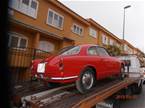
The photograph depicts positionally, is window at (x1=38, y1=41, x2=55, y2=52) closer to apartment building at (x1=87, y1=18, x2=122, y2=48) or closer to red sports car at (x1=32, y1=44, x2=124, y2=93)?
apartment building at (x1=87, y1=18, x2=122, y2=48)

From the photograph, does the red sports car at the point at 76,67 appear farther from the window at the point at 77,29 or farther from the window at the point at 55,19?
the window at the point at 77,29

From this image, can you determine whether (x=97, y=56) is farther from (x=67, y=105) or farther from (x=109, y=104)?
(x=67, y=105)

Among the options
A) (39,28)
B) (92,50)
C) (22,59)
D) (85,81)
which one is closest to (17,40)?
(22,59)

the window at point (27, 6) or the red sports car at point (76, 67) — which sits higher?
the window at point (27, 6)

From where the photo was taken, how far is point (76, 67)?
15.7 ft

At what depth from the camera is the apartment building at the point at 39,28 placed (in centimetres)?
1135

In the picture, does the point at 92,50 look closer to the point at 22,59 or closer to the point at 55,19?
the point at 22,59

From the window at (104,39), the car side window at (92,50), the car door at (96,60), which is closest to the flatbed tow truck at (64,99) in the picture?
the car door at (96,60)

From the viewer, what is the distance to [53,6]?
15.1 metres

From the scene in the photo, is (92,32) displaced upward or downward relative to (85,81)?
upward

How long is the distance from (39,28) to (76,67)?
29.8 ft

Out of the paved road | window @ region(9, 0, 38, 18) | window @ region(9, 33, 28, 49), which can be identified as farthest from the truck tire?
window @ region(9, 0, 38, 18)

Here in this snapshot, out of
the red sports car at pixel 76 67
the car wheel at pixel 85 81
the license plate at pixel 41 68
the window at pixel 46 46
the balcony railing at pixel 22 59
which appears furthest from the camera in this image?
the window at pixel 46 46

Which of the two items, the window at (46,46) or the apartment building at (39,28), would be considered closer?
the apartment building at (39,28)
